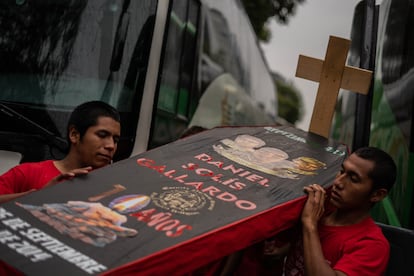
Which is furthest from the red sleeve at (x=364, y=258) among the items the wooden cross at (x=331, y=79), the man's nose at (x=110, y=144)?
the man's nose at (x=110, y=144)

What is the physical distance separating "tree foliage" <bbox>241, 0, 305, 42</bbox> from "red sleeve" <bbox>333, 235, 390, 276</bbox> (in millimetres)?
12664

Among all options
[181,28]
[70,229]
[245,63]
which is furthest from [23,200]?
[245,63]

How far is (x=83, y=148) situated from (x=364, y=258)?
1.44 meters

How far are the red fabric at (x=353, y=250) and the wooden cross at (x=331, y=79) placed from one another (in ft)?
2.86

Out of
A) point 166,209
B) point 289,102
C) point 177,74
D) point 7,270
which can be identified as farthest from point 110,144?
point 289,102

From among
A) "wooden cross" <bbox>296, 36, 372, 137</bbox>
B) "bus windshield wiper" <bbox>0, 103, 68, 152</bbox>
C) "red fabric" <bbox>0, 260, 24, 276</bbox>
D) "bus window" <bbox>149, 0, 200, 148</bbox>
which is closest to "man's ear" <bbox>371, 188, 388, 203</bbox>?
"wooden cross" <bbox>296, 36, 372, 137</bbox>

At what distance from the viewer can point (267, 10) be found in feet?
50.7

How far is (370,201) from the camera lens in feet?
10.1

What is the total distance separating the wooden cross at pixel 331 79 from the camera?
3750 mm

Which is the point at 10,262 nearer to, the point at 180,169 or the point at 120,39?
the point at 180,169

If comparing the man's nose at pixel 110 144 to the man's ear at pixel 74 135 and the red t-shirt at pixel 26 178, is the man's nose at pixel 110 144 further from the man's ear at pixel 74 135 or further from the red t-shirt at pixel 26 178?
the red t-shirt at pixel 26 178

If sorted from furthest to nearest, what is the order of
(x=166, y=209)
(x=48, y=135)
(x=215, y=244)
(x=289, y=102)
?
(x=289, y=102)
(x=48, y=135)
(x=166, y=209)
(x=215, y=244)

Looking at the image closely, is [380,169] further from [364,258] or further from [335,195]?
[364,258]

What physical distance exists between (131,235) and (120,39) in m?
2.59
